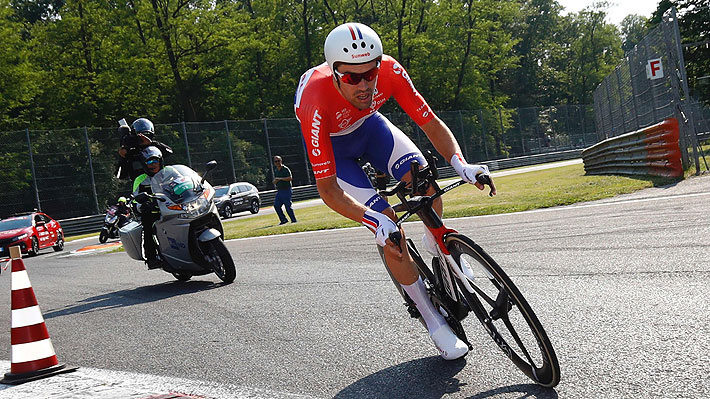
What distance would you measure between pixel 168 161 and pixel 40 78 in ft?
37.3

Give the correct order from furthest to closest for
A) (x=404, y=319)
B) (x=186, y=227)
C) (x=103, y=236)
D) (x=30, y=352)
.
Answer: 1. (x=103, y=236)
2. (x=186, y=227)
3. (x=404, y=319)
4. (x=30, y=352)

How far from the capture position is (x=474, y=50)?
63906mm

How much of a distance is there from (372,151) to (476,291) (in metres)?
1.48

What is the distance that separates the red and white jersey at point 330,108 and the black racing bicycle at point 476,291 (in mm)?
546

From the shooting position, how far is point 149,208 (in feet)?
31.3

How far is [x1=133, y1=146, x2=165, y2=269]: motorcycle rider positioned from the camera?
9625 mm

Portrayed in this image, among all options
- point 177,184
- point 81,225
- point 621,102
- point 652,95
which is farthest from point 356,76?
point 81,225

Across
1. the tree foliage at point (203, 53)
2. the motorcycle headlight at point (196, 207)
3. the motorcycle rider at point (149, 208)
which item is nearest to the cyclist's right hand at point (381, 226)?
the motorcycle headlight at point (196, 207)

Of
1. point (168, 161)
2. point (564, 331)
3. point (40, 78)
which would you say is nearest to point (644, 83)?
point (564, 331)

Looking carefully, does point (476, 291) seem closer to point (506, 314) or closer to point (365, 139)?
point (506, 314)

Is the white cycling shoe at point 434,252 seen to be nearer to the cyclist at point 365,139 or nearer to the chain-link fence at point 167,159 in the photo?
the cyclist at point 365,139

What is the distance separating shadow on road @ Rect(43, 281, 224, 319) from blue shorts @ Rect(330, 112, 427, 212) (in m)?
4.33

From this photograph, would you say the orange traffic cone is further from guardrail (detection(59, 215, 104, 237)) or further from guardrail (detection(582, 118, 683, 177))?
guardrail (detection(59, 215, 104, 237))

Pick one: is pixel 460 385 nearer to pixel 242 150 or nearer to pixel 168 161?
pixel 168 161
